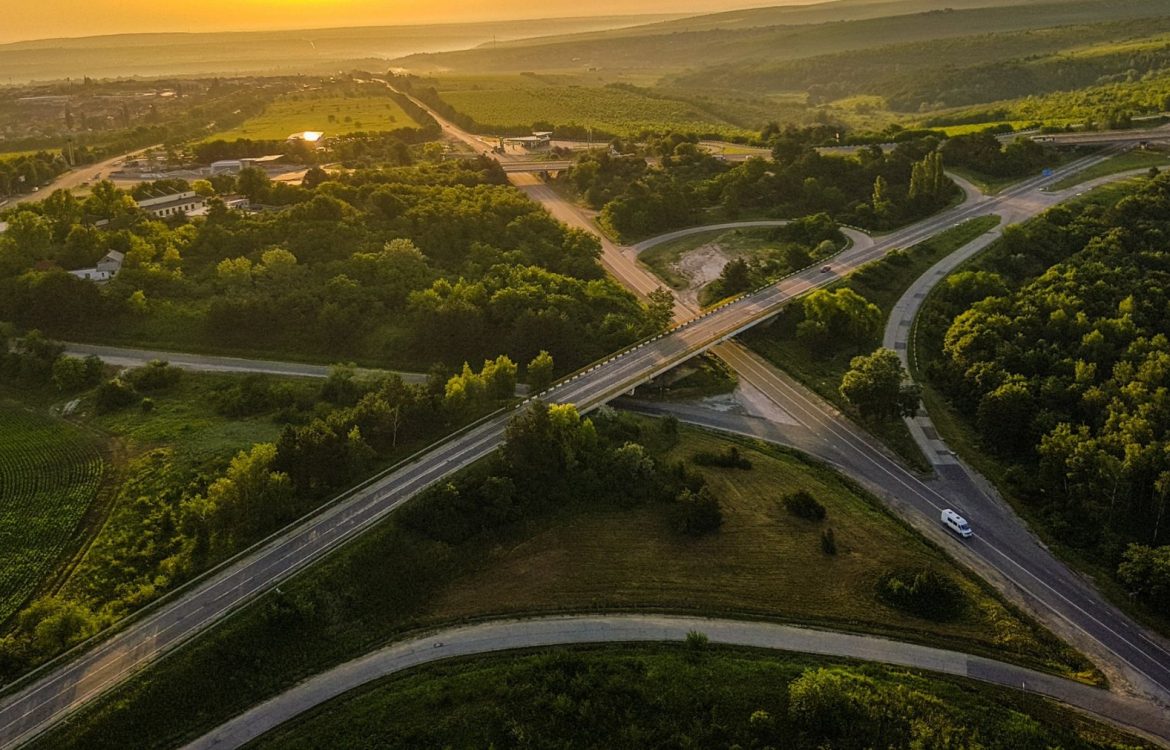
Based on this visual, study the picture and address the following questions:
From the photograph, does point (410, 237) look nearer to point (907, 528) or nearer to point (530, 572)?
point (530, 572)

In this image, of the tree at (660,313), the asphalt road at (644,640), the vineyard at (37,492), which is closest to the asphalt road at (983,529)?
the asphalt road at (644,640)

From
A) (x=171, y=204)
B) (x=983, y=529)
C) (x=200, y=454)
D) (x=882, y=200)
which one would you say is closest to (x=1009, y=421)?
(x=983, y=529)

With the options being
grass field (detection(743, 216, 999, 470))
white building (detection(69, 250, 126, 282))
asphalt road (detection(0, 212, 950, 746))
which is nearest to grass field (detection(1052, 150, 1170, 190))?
grass field (detection(743, 216, 999, 470))

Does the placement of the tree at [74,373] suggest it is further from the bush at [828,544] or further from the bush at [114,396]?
the bush at [828,544]

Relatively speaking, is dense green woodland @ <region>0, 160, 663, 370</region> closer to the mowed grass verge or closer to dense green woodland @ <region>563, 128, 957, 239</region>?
dense green woodland @ <region>563, 128, 957, 239</region>

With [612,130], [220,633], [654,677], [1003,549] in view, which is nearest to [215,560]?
[220,633]

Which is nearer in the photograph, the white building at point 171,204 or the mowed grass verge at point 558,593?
the mowed grass verge at point 558,593
